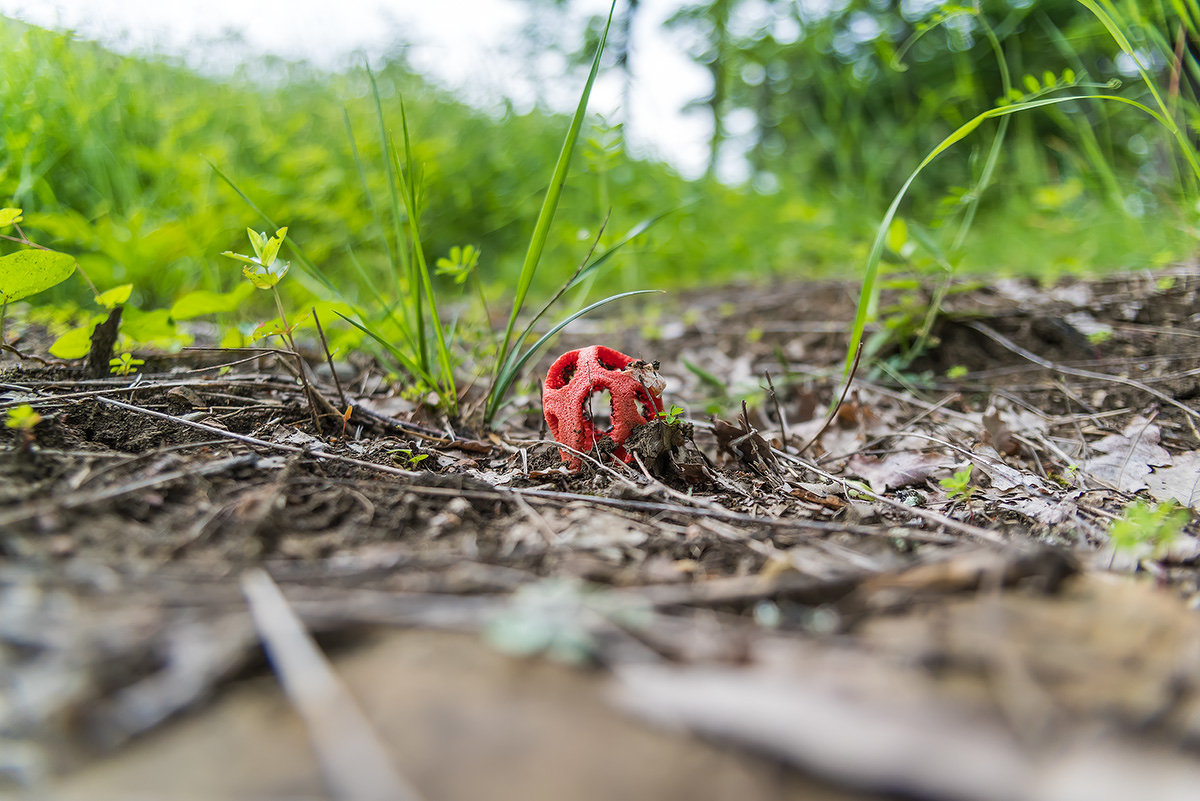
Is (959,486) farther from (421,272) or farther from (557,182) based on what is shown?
(421,272)

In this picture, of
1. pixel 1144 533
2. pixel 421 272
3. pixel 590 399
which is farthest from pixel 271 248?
pixel 1144 533

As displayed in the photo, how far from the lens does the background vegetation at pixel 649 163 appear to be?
2.60 m

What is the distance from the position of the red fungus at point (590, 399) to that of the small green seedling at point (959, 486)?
26.0 inches

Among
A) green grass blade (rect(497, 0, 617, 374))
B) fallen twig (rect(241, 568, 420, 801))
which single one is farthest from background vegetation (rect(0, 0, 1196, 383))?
fallen twig (rect(241, 568, 420, 801))

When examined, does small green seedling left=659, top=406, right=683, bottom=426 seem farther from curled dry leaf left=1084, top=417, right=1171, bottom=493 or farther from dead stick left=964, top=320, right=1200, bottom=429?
dead stick left=964, top=320, right=1200, bottom=429

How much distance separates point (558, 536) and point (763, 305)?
2.47 m

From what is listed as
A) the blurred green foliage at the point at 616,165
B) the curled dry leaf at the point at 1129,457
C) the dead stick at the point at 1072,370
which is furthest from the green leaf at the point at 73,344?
the dead stick at the point at 1072,370

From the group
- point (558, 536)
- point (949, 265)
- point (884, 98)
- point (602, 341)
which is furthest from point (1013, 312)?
point (884, 98)

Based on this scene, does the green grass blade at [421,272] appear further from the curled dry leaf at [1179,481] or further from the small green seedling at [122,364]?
the curled dry leaf at [1179,481]

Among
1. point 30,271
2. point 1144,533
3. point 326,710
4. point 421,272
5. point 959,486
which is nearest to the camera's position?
point 326,710

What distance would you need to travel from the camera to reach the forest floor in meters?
0.67

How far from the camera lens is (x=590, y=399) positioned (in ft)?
Answer: 5.24

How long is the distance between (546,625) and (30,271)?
1.56m

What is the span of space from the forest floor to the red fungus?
8 cm
